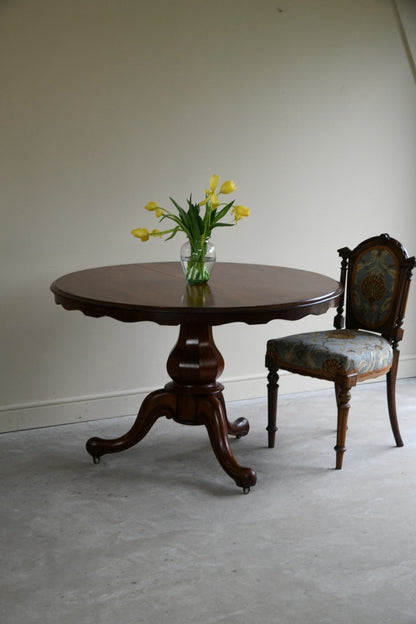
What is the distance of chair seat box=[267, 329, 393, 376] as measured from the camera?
2979 mm

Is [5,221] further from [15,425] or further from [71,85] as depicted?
[15,425]

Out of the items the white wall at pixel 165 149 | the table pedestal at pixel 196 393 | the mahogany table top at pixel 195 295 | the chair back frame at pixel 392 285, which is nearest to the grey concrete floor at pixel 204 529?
the table pedestal at pixel 196 393

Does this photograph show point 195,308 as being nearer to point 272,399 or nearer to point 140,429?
point 140,429

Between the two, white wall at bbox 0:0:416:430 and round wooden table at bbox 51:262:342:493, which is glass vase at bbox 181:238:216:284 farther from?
white wall at bbox 0:0:416:430

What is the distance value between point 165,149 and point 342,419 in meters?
1.58

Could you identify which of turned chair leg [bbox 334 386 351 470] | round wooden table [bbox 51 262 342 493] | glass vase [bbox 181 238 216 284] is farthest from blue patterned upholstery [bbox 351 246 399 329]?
glass vase [bbox 181 238 216 284]

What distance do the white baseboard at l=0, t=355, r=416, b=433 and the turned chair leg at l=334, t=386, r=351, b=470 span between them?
102cm

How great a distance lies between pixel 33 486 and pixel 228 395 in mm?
1372

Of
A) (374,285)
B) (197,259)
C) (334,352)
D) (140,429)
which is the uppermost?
(197,259)

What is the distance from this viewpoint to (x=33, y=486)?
2861 mm

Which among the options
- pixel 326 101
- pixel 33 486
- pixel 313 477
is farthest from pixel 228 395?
pixel 326 101

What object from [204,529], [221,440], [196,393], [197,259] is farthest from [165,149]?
[204,529]

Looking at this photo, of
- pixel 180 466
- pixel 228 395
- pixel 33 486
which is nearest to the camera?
pixel 33 486

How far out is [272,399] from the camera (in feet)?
10.7
